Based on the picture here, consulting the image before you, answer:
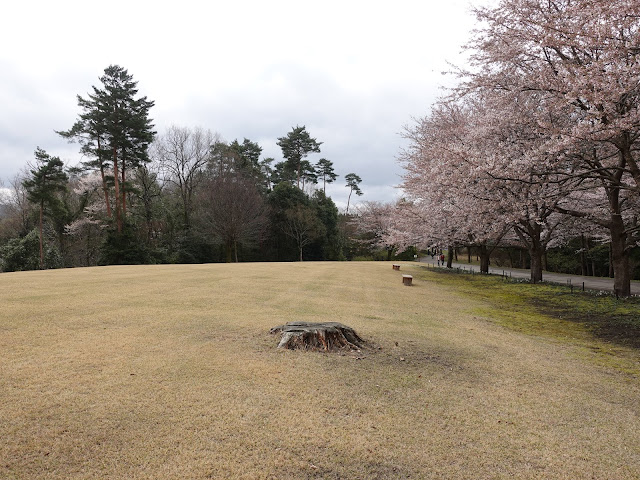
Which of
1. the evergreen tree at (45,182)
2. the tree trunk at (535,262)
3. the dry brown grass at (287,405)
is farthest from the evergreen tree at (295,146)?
the dry brown grass at (287,405)

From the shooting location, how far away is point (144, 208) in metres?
35.3

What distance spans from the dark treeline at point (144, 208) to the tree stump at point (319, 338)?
27.5 m

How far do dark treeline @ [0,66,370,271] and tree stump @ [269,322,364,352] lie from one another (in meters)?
27.5

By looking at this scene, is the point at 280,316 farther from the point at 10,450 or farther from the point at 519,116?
the point at 519,116

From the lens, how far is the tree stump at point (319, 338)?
217 inches

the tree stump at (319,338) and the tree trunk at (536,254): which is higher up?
the tree trunk at (536,254)

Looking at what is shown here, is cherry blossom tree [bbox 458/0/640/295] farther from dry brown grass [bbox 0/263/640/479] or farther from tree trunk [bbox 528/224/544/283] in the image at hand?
dry brown grass [bbox 0/263/640/479]

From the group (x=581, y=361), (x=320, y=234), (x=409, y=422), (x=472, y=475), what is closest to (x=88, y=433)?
(x=409, y=422)

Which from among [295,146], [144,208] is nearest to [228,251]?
[144,208]

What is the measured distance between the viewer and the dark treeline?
28.9m

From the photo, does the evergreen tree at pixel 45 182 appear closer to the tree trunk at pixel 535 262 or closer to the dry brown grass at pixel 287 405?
the dry brown grass at pixel 287 405

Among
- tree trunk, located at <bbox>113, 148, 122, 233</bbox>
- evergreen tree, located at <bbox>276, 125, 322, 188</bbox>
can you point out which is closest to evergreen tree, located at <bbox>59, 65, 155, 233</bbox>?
tree trunk, located at <bbox>113, 148, 122, 233</bbox>

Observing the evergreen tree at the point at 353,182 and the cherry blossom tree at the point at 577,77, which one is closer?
the cherry blossom tree at the point at 577,77

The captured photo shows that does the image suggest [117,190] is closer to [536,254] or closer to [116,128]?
[116,128]
